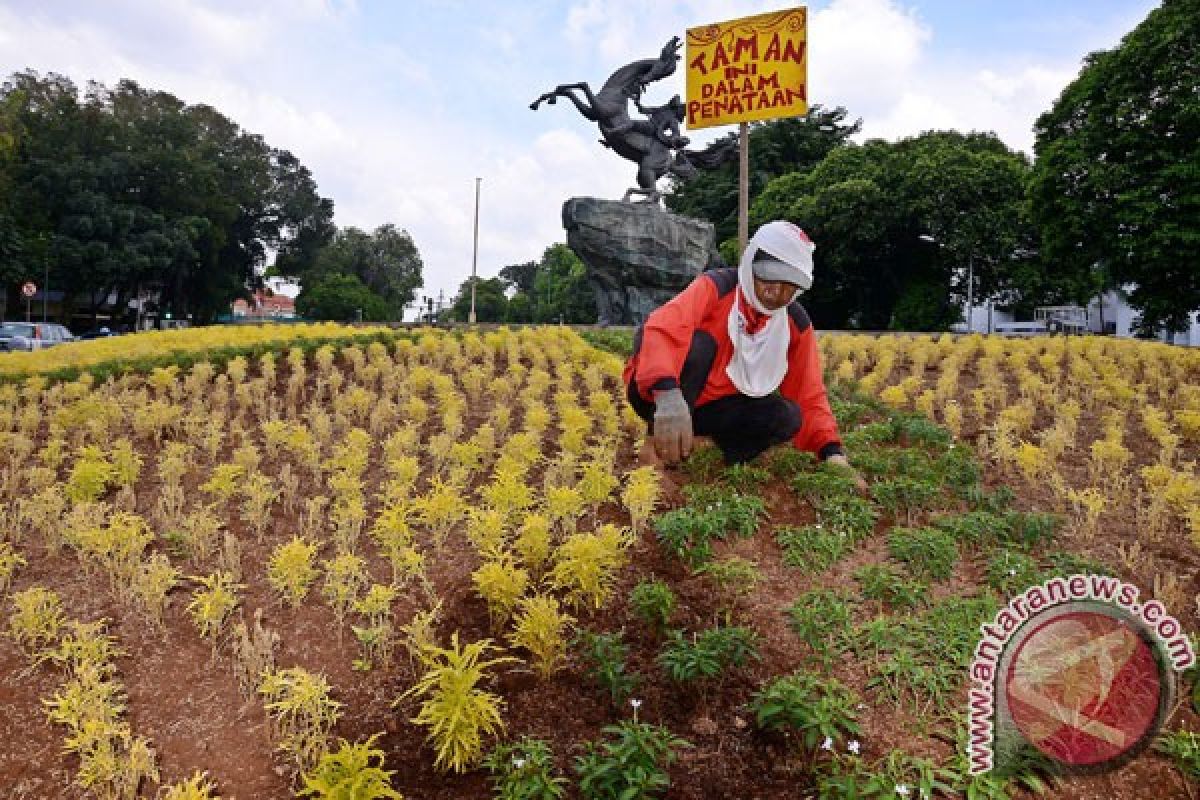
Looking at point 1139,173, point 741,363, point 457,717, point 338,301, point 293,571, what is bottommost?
point 457,717

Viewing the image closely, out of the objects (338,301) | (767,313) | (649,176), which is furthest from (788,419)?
(338,301)

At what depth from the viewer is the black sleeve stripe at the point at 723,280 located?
10.9 feet

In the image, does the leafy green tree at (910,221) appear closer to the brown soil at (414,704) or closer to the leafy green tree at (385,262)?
the brown soil at (414,704)

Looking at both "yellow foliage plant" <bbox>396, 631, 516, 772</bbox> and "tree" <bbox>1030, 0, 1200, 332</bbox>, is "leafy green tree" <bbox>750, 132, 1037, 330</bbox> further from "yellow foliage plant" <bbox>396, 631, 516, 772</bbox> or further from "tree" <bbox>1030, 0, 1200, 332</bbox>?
"yellow foliage plant" <bbox>396, 631, 516, 772</bbox>

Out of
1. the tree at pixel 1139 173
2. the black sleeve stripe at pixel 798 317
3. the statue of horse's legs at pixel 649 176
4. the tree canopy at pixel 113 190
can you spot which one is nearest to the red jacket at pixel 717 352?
the black sleeve stripe at pixel 798 317

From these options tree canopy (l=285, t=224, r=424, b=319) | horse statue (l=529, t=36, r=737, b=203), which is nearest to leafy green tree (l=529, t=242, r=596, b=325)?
tree canopy (l=285, t=224, r=424, b=319)

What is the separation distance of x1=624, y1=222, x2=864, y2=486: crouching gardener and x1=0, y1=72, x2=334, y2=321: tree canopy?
25.3 m

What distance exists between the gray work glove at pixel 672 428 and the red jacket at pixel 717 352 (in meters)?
0.09

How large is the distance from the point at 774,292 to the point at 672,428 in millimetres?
714

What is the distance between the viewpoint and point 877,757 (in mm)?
2543

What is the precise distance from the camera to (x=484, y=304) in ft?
208

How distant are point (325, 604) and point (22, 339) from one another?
1989 cm

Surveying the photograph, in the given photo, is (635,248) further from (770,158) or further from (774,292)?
(770,158)

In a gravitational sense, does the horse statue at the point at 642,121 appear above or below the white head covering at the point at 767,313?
above
